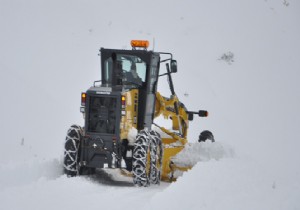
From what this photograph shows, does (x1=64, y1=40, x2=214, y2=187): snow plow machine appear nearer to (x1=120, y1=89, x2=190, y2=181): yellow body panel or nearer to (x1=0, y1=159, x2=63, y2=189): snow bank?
(x1=120, y1=89, x2=190, y2=181): yellow body panel

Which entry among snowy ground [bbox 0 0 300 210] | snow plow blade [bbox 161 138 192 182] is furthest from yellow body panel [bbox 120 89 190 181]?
snowy ground [bbox 0 0 300 210]

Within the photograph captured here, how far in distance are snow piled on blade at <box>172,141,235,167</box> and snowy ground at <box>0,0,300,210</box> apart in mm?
34

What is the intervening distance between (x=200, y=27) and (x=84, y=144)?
17998 mm

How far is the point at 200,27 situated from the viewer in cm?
2819

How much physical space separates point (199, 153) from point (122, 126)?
8.26ft

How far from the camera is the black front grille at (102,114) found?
36.2 ft

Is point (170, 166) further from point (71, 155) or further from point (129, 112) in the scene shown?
point (71, 155)

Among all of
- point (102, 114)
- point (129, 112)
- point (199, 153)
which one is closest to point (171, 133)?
point (199, 153)

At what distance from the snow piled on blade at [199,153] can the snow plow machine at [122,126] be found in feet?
1.29

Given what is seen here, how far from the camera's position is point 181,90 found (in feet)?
78.6

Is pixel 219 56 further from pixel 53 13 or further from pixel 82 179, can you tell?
pixel 82 179

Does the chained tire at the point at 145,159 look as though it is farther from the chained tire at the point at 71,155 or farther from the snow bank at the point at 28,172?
the snow bank at the point at 28,172

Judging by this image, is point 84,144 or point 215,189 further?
point 84,144

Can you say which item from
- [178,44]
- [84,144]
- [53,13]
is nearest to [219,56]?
[178,44]
